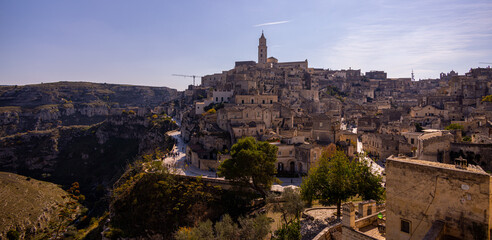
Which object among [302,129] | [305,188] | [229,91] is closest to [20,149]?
[229,91]

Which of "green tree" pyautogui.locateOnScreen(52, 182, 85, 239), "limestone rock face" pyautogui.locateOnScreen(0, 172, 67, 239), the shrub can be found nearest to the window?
"green tree" pyautogui.locateOnScreen(52, 182, 85, 239)

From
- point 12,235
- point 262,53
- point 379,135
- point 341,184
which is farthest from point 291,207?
point 262,53

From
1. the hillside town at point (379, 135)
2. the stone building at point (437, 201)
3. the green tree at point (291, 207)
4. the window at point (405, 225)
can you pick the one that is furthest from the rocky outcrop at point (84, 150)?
the window at point (405, 225)

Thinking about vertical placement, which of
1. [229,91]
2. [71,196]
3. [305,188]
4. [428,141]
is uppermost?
[229,91]

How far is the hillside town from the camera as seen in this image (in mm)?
9523

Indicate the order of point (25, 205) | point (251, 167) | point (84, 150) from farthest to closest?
point (84, 150), point (25, 205), point (251, 167)

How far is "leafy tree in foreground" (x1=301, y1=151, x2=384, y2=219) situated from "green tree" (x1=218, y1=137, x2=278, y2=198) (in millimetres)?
7998

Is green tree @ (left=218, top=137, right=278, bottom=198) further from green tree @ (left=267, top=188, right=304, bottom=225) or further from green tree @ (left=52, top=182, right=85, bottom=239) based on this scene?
green tree @ (left=52, top=182, right=85, bottom=239)

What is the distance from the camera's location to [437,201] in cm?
966

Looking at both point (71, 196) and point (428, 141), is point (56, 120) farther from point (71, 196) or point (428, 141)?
point (428, 141)

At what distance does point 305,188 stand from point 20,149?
311 ft

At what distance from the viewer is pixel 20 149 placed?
82.8 metres

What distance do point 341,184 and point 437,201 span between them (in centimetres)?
1073

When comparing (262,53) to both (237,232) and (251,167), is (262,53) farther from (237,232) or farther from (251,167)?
(237,232)
